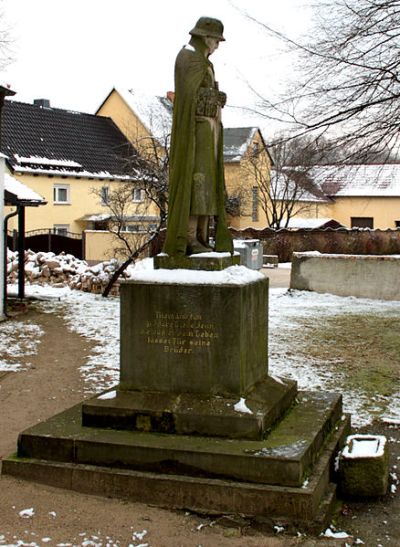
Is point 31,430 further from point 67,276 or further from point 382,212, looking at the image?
point 382,212

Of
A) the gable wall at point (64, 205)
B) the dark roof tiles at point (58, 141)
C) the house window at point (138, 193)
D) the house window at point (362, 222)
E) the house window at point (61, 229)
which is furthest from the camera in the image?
the house window at point (362, 222)

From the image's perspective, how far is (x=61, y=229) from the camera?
3459 centimetres

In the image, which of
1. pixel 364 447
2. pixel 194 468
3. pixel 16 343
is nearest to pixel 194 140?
pixel 194 468

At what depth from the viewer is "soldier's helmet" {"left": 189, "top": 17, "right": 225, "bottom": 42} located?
21.1 feet

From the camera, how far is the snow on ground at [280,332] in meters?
9.04

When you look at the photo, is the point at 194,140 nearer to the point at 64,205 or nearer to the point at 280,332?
the point at 280,332

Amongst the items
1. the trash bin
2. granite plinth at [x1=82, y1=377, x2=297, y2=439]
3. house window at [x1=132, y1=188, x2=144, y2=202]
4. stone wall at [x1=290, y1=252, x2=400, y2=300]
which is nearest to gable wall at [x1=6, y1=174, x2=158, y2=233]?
house window at [x1=132, y1=188, x2=144, y2=202]

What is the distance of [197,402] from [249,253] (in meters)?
17.0

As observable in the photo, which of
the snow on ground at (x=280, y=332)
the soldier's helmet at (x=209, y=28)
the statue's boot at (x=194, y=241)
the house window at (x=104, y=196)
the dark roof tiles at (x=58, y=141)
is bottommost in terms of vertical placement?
the snow on ground at (x=280, y=332)

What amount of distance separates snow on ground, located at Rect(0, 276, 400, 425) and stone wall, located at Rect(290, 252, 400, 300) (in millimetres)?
345

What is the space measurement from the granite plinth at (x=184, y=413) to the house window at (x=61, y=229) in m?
28.7

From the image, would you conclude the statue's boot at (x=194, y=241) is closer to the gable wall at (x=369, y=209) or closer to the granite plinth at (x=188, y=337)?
the granite plinth at (x=188, y=337)

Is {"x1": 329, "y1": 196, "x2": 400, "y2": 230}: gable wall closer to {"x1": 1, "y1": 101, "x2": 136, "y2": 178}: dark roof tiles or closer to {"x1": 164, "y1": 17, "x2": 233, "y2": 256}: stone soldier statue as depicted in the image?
{"x1": 1, "y1": 101, "x2": 136, "y2": 178}: dark roof tiles

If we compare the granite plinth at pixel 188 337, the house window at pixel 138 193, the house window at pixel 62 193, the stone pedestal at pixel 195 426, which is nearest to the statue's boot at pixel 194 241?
the stone pedestal at pixel 195 426
